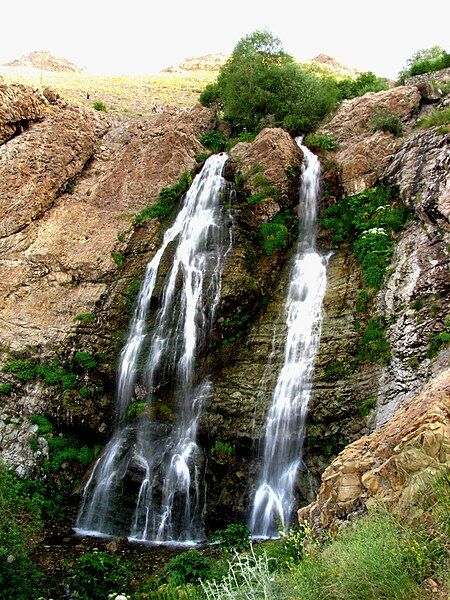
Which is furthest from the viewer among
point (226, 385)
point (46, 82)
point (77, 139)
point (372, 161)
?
point (46, 82)

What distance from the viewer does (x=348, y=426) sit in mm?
12797

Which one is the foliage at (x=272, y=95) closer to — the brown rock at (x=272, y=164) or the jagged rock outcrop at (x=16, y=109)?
the brown rock at (x=272, y=164)

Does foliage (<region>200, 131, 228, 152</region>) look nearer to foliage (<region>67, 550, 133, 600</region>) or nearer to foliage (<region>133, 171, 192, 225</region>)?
foliage (<region>133, 171, 192, 225</region>)

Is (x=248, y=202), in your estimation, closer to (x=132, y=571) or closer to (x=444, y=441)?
(x=132, y=571)

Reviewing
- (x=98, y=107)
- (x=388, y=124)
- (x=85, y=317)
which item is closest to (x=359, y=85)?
(x=388, y=124)

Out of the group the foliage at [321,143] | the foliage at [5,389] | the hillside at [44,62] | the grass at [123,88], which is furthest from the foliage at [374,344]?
the hillside at [44,62]

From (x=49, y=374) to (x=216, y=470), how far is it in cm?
670

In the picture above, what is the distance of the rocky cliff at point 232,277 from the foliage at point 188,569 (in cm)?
315

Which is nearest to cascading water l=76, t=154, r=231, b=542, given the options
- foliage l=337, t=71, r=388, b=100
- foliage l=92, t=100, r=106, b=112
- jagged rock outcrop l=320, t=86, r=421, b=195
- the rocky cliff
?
the rocky cliff

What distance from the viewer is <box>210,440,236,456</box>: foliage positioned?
13.6 m

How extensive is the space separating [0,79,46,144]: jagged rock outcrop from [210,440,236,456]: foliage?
18138 millimetres

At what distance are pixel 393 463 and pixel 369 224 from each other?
466 inches

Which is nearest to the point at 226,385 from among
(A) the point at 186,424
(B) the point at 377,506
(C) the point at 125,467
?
(A) the point at 186,424

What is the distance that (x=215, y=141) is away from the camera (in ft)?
83.9
